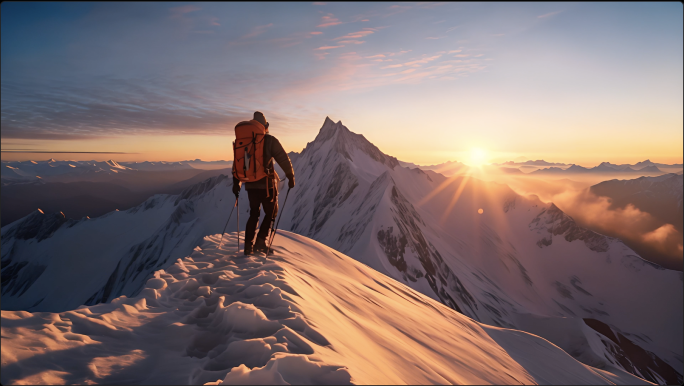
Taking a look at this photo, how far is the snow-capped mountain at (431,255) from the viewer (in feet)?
217

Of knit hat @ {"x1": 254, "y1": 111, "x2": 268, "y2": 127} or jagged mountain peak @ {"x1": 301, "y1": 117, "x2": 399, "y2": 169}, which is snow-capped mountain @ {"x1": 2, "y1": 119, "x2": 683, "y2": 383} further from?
knit hat @ {"x1": 254, "y1": 111, "x2": 268, "y2": 127}

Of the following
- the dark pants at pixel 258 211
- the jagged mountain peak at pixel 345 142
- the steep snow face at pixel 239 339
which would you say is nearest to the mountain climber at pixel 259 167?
the dark pants at pixel 258 211

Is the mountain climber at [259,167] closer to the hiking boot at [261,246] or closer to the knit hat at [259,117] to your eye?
the knit hat at [259,117]

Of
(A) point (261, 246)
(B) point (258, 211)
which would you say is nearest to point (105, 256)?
(A) point (261, 246)

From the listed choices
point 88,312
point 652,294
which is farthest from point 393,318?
point 652,294

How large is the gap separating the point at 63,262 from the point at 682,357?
309 m

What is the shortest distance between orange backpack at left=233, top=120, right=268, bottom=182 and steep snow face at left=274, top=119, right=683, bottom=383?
147 ft

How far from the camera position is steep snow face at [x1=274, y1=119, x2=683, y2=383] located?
63375mm

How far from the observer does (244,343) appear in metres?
3.70

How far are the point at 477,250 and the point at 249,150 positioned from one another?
494ft

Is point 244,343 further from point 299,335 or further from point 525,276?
point 525,276

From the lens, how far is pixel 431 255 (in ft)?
230

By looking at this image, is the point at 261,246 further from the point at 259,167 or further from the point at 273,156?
the point at 273,156

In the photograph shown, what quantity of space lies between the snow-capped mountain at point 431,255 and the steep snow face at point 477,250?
0.54m
